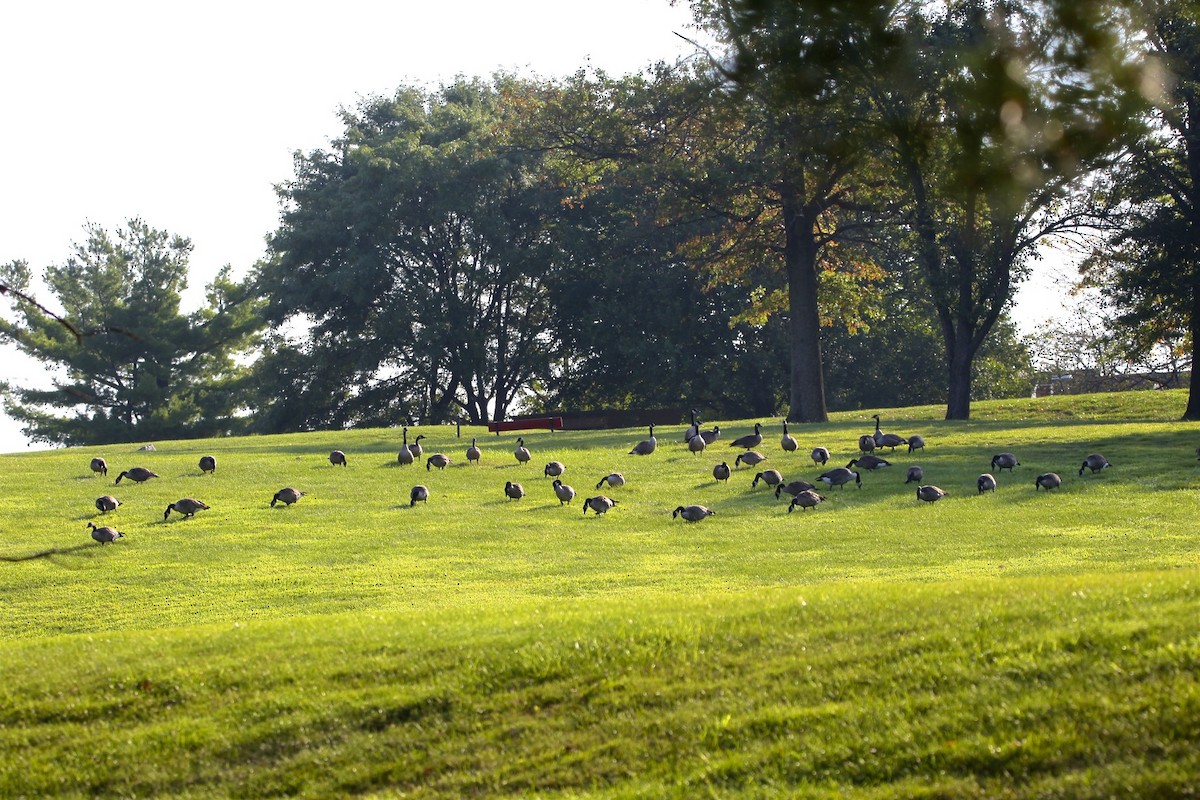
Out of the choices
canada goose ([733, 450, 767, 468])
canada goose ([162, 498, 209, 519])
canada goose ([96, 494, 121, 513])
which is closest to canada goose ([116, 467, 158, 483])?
canada goose ([96, 494, 121, 513])

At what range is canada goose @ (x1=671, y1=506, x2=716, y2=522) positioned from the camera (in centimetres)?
2861

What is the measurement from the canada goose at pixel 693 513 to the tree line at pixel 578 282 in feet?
49.0

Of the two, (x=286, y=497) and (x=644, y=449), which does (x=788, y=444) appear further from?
(x=286, y=497)

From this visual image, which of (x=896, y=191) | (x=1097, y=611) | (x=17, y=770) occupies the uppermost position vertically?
(x=896, y=191)

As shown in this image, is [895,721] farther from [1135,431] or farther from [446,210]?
[446,210]

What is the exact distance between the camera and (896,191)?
151ft

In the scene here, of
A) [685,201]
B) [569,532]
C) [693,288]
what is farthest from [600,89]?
[569,532]

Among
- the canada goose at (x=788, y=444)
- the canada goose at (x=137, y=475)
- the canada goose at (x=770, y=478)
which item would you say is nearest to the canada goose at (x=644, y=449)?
the canada goose at (x=788, y=444)

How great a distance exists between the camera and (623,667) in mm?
12742

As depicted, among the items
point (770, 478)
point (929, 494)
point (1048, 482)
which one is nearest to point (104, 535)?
point (770, 478)

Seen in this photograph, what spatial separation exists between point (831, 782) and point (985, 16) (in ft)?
21.6

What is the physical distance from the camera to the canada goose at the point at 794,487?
3103cm

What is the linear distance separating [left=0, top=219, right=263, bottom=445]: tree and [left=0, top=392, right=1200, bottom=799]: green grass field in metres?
45.6

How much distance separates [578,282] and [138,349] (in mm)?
24786
